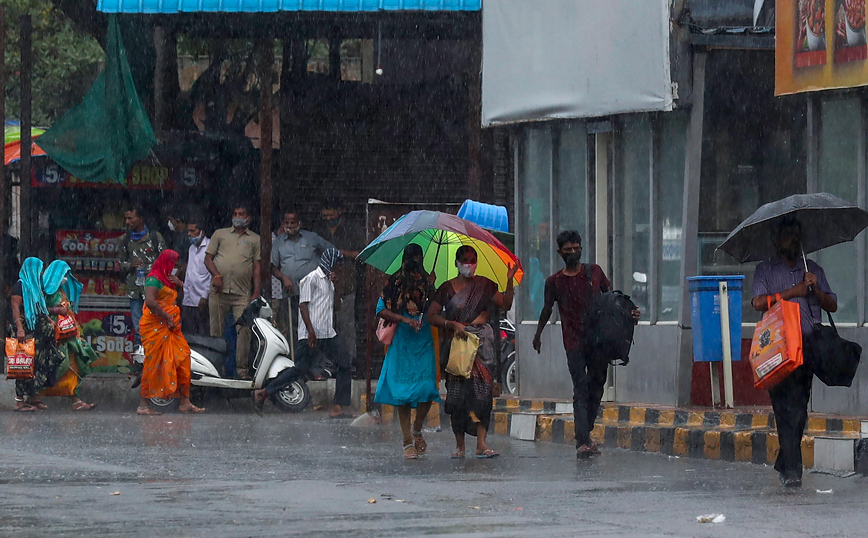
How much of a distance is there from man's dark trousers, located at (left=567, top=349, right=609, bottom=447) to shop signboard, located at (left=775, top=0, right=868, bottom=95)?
307cm

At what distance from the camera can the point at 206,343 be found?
1730cm

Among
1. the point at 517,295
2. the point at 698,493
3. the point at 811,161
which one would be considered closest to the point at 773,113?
the point at 811,161

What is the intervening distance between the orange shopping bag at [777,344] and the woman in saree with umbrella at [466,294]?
2548mm

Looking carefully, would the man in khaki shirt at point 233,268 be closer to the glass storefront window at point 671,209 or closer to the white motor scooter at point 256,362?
the white motor scooter at point 256,362

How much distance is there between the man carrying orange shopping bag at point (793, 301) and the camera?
31.3 ft

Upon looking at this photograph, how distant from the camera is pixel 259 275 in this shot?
18.5 m

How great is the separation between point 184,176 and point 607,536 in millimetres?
14810

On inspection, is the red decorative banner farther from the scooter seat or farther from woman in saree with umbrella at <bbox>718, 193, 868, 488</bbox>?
woman in saree with umbrella at <bbox>718, 193, 868, 488</bbox>

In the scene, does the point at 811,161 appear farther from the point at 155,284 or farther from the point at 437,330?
the point at 155,284

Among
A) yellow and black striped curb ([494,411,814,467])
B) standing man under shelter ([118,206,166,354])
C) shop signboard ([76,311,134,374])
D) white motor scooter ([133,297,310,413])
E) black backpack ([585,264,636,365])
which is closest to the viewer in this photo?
yellow and black striped curb ([494,411,814,467])

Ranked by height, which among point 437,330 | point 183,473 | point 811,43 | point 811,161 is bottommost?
point 183,473

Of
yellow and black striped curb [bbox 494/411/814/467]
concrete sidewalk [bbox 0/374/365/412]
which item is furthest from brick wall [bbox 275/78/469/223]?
yellow and black striped curb [bbox 494/411/814/467]

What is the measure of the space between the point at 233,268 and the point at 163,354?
2.26m

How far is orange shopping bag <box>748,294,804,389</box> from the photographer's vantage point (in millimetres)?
9312
